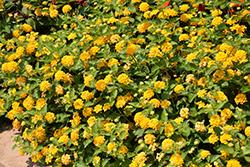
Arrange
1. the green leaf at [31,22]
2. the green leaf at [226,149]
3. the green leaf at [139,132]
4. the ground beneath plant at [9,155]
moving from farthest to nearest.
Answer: the green leaf at [31,22] < the ground beneath plant at [9,155] < the green leaf at [139,132] < the green leaf at [226,149]

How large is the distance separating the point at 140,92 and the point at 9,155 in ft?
5.00

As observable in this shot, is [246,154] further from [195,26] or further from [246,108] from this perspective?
[195,26]

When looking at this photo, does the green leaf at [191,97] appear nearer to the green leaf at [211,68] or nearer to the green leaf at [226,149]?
the green leaf at [211,68]

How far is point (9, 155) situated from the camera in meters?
2.71

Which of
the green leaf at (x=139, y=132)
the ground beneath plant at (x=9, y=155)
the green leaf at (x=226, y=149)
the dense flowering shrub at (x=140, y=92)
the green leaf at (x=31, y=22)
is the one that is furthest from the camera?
the green leaf at (x=31, y=22)

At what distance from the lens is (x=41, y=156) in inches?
95.9

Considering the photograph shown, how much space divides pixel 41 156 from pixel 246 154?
1687mm

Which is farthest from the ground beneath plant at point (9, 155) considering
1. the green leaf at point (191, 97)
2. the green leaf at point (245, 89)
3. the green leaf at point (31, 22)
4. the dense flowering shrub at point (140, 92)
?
the green leaf at point (245, 89)

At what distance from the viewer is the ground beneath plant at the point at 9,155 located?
2.60 m

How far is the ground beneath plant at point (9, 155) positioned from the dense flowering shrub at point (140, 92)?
0.20 m

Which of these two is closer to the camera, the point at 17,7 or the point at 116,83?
the point at 116,83

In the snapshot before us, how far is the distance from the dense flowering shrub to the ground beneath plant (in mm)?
198

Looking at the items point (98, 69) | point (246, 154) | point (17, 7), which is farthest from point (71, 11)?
point (246, 154)

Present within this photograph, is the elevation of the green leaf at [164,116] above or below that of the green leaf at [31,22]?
below
